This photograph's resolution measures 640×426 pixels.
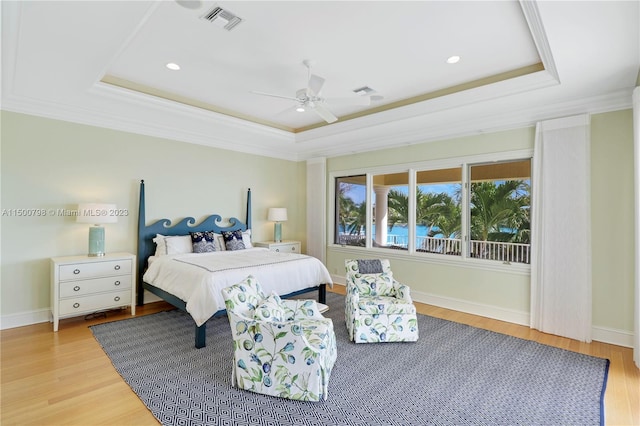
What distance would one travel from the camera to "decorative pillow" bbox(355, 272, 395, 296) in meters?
3.84

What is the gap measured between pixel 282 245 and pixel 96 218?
306cm

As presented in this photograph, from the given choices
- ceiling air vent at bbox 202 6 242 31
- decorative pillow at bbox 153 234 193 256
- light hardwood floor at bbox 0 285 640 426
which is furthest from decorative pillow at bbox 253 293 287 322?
decorative pillow at bbox 153 234 193 256

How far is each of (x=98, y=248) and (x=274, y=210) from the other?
9.66 feet

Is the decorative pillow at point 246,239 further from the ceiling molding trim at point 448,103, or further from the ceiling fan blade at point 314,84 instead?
the ceiling fan blade at point 314,84

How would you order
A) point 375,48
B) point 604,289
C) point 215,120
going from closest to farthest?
1. point 375,48
2. point 604,289
3. point 215,120

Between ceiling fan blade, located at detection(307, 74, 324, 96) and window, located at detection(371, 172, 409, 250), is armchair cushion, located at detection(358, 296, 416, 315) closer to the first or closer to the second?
window, located at detection(371, 172, 409, 250)

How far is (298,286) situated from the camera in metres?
4.35

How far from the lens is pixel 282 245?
624cm

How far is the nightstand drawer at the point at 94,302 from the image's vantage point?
3.83 m

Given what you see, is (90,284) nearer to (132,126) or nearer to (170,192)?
(170,192)

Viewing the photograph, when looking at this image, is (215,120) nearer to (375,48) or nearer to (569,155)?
(375,48)

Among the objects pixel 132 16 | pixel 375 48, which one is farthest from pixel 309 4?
pixel 132 16

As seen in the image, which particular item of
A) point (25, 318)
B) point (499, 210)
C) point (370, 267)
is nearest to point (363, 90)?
point (370, 267)

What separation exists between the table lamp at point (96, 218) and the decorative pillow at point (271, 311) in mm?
2720
